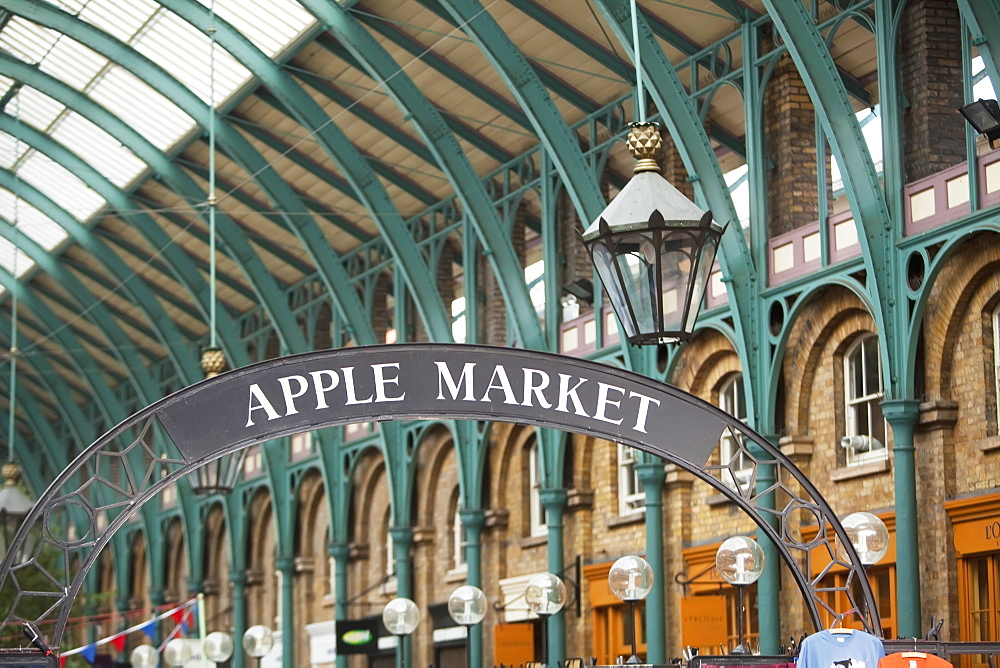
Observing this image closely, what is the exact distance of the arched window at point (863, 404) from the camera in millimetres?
21188

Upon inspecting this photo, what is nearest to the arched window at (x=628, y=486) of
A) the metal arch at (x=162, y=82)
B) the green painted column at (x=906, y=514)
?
the green painted column at (x=906, y=514)

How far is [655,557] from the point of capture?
2425 cm

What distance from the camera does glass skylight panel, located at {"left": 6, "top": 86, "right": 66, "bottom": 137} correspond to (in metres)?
34.7

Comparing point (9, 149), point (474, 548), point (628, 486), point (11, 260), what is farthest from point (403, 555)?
point (11, 260)

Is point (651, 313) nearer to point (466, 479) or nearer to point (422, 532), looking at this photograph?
point (466, 479)

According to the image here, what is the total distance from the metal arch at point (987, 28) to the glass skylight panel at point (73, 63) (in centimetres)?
1852

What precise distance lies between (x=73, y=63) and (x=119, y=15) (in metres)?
3.09

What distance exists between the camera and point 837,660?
1021 centimetres

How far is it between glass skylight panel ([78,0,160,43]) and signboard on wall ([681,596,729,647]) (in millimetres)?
14667

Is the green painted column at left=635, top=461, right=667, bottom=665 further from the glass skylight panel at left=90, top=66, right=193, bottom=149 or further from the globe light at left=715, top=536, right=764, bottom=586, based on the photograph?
the glass skylight panel at left=90, top=66, right=193, bottom=149

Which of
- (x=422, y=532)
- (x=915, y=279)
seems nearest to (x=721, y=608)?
(x=915, y=279)

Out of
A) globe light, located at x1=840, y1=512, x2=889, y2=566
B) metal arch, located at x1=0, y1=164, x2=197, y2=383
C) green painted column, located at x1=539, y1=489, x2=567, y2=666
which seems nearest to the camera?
globe light, located at x1=840, y1=512, x2=889, y2=566

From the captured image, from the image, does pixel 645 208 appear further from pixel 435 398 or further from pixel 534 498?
pixel 534 498

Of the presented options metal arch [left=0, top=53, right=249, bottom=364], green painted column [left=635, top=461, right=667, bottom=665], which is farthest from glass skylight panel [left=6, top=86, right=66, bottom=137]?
green painted column [left=635, top=461, right=667, bottom=665]
